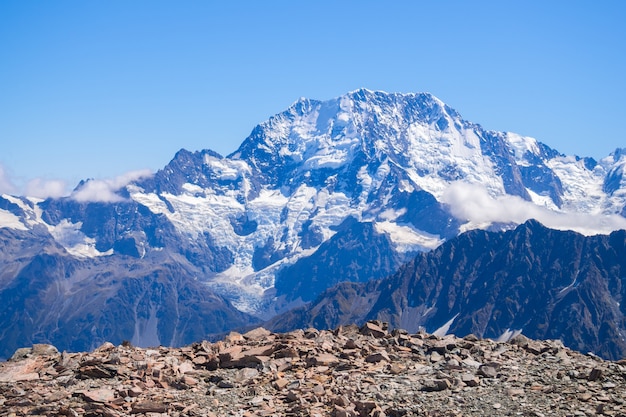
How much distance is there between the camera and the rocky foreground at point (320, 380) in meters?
29.8

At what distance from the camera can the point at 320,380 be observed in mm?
33281

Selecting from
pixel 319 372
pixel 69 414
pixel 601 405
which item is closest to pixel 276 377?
pixel 319 372

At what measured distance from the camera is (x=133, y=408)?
97.1 feet

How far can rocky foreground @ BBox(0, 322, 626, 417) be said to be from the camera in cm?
2980

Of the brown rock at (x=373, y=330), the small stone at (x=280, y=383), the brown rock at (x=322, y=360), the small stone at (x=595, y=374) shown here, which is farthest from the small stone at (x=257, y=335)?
the small stone at (x=595, y=374)

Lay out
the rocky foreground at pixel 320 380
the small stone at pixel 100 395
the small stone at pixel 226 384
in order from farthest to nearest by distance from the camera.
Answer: the small stone at pixel 226 384 → the small stone at pixel 100 395 → the rocky foreground at pixel 320 380

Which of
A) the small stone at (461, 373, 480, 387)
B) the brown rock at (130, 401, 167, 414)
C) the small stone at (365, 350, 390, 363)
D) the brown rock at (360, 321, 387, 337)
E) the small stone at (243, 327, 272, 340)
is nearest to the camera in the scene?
the brown rock at (130, 401, 167, 414)

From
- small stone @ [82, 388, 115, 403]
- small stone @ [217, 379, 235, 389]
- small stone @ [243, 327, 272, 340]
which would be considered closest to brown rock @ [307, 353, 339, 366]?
small stone @ [217, 379, 235, 389]

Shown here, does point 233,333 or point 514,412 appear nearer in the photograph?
point 514,412

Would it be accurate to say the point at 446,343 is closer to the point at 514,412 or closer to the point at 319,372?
the point at 319,372

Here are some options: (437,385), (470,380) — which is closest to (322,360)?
(437,385)

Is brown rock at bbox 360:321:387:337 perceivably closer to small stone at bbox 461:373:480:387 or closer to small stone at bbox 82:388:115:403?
small stone at bbox 461:373:480:387

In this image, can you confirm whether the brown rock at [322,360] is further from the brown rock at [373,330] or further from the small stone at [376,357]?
the brown rock at [373,330]

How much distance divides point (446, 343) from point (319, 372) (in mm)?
8105
